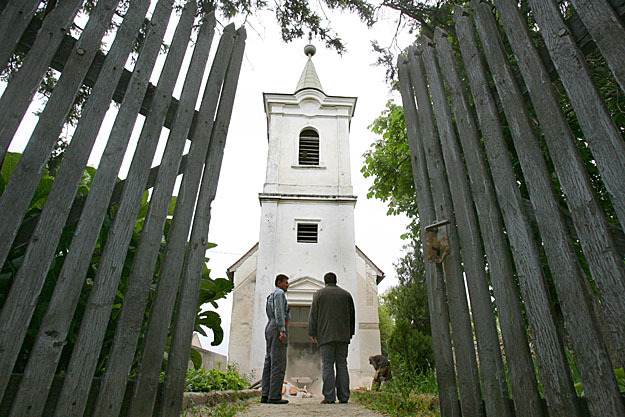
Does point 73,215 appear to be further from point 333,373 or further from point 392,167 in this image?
point 392,167

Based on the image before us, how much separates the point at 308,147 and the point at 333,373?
11.8 meters

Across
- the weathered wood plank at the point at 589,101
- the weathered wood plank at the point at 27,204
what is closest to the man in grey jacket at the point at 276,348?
the weathered wood plank at the point at 27,204

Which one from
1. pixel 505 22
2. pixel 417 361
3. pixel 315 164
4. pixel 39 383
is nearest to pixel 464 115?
pixel 505 22

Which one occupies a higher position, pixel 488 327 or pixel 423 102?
pixel 423 102

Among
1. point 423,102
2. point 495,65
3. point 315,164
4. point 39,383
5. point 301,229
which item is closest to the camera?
point 39,383

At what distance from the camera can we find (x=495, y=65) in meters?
2.25

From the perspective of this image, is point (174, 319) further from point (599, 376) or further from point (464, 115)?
point (464, 115)

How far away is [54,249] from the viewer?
5.40 feet

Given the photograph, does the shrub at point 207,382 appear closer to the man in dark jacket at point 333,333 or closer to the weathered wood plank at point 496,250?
the man in dark jacket at point 333,333

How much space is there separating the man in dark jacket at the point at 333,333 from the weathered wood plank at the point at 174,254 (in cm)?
463

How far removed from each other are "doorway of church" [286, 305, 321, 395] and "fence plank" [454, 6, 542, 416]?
450 inches

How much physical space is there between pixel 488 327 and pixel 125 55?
8.08 feet

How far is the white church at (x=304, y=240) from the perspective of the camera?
13.0 meters

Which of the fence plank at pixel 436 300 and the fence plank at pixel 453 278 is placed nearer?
the fence plank at pixel 453 278
